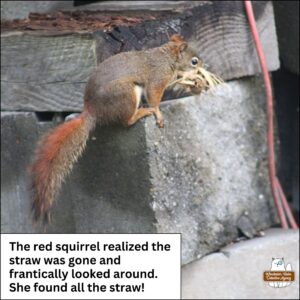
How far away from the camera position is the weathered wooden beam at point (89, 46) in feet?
12.1

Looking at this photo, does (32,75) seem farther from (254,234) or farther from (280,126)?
(280,126)

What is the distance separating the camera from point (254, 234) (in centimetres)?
415

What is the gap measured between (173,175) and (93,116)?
1.41ft

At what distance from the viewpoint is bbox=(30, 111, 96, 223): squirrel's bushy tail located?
3449 mm

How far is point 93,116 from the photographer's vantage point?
346 centimetres

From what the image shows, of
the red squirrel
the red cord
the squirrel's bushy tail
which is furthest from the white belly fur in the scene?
the red cord

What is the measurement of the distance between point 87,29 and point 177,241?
3.27 ft

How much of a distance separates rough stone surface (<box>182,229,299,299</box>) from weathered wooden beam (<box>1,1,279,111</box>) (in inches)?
28.5

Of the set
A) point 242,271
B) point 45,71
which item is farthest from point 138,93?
point 242,271

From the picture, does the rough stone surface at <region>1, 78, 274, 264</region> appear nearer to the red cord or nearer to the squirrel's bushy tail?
the red cord

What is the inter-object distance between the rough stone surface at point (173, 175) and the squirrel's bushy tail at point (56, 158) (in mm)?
163

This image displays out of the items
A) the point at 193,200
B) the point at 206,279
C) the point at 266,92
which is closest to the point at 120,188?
the point at 193,200
